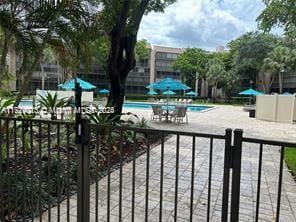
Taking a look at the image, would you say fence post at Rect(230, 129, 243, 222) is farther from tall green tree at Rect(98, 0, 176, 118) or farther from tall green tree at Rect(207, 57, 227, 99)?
tall green tree at Rect(207, 57, 227, 99)

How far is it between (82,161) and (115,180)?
233 centimetres

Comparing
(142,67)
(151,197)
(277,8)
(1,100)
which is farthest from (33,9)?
(142,67)

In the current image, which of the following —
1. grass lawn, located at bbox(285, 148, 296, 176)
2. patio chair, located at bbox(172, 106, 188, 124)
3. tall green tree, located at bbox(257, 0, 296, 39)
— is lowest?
grass lawn, located at bbox(285, 148, 296, 176)

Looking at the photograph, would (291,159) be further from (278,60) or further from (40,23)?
(278,60)

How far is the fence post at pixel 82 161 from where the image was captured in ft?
7.93

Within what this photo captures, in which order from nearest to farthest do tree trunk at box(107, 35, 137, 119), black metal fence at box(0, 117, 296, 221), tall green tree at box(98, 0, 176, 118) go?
black metal fence at box(0, 117, 296, 221) < tall green tree at box(98, 0, 176, 118) < tree trunk at box(107, 35, 137, 119)

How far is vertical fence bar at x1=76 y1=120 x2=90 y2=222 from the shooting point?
7.98ft

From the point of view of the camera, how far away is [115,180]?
468 centimetres

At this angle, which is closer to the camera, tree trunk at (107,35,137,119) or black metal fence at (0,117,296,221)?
black metal fence at (0,117,296,221)

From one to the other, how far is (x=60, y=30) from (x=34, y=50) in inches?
23.1

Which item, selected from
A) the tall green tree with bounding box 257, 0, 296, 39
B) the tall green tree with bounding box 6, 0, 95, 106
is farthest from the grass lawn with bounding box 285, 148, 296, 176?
the tall green tree with bounding box 6, 0, 95, 106

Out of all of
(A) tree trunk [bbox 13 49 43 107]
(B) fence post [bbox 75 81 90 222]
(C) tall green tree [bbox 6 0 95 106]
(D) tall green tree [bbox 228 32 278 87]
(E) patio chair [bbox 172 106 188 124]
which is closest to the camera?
(B) fence post [bbox 75 81 90 222]

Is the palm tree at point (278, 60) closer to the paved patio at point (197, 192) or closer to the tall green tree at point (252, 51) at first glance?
the tall green tree at point (252, 51)

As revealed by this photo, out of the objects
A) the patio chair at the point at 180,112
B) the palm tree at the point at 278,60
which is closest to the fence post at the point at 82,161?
the patio chair at the point at 180,112
